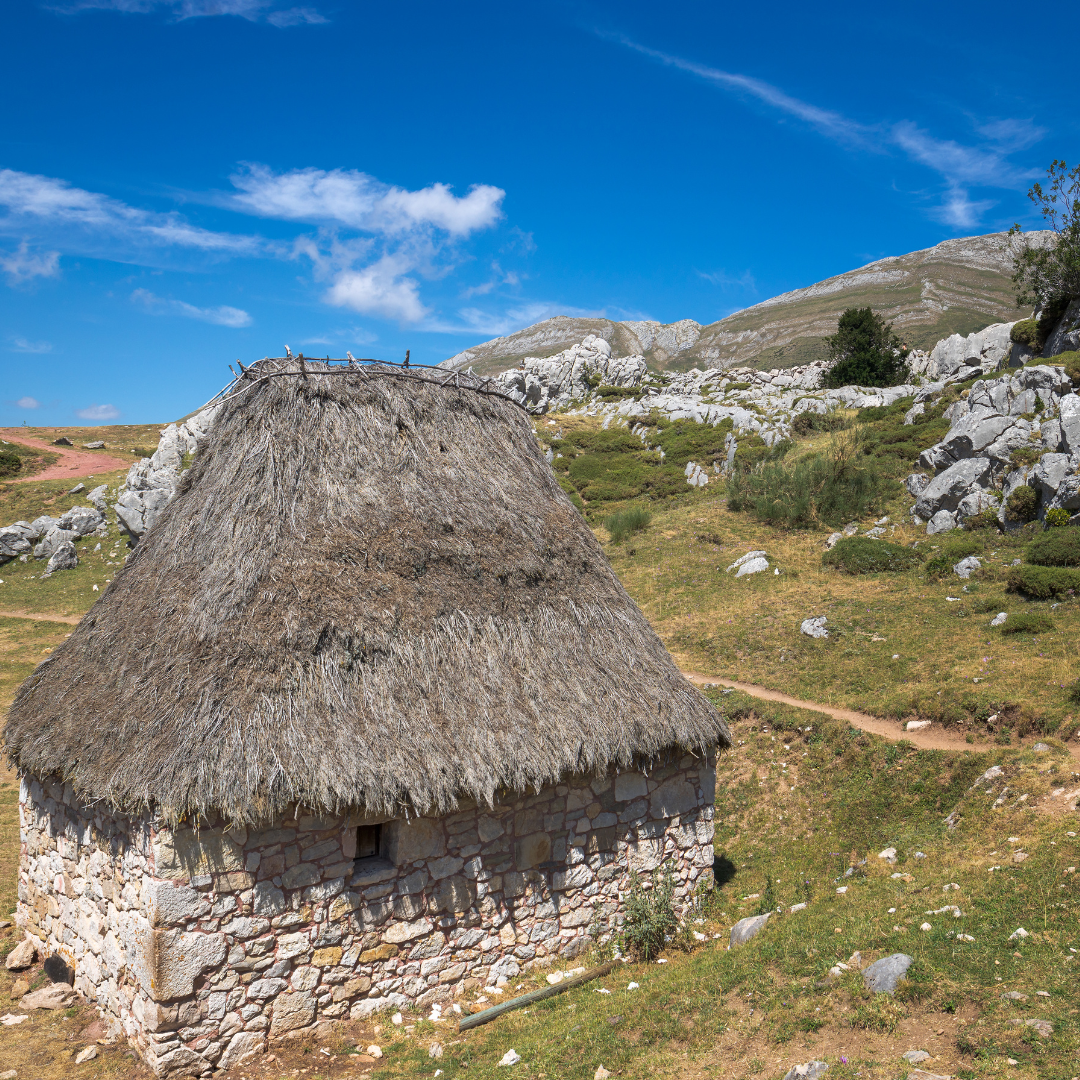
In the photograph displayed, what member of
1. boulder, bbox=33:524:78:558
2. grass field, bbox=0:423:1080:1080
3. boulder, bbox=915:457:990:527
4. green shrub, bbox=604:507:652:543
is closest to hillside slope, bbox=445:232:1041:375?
boulder, bbox=33:524:78:558

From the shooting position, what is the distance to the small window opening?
823 cm

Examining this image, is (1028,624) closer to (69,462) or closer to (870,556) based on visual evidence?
(870,556)

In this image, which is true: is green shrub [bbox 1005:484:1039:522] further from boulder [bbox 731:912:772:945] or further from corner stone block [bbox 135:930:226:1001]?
corner stone block [bbox 135:930:226:1001]

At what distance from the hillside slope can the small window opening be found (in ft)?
Result: 296

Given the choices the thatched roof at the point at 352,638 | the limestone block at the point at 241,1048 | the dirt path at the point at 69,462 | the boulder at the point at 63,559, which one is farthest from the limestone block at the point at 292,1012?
the dirt path at the point at 69,462

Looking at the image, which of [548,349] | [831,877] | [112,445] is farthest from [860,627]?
[548,349]

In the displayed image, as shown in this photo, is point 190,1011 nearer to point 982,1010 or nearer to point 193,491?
point 193,491

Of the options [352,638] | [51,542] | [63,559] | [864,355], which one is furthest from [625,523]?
[864,355]

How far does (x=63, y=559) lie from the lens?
34.0m

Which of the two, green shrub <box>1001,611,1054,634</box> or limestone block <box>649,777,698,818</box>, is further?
green shrub <box>1001,611,1054,634</box>

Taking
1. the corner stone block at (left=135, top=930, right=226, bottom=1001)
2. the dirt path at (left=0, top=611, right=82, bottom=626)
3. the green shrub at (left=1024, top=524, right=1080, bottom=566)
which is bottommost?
the corner stone block at (left=135, top=930, right=226, bottom=1001)

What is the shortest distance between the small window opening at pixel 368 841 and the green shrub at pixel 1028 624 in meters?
15.2

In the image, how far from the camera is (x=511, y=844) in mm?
8789

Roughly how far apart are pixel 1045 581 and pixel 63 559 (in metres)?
37.5
